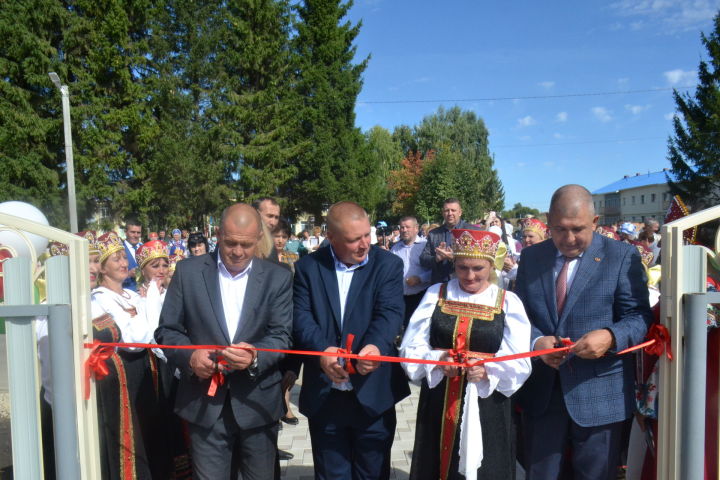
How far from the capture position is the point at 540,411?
2852 mm

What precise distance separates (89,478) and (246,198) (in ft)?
91.5

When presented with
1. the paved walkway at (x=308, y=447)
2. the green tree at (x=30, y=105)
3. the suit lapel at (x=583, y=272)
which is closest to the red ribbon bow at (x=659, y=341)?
the suit lapel at (x=583, y=272)

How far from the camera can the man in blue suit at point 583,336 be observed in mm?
2721

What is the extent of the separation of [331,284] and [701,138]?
1144 inches

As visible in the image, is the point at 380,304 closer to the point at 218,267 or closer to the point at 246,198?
the point at 218,267

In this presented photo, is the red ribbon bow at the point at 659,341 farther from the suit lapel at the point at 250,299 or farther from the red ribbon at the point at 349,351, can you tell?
the suit lapel at the point at 250,299

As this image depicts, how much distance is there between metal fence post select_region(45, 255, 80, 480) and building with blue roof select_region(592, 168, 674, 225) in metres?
55.5

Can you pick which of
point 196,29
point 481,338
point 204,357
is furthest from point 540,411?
point 196,29

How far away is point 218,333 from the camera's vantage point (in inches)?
111

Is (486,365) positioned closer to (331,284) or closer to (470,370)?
(470,370)

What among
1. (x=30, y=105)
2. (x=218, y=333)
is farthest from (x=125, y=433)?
(x=30, y=105)

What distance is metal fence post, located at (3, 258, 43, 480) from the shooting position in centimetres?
206

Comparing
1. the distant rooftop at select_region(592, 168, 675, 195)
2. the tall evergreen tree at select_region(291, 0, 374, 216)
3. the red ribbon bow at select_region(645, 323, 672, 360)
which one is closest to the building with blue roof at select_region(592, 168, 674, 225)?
the distant rooftop at select_region(592, 168, 675, 195)

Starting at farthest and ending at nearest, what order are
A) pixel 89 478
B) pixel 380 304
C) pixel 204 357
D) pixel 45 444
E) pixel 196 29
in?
pixel 196 29 → pixel 45 444 → pixel 380 304 → pixel 204 357 → pixel 89 478
